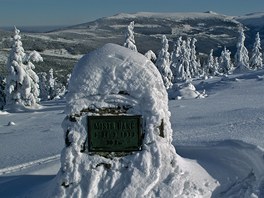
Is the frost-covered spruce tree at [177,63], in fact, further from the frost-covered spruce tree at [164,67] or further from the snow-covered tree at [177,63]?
the frost-covered spruce tree at [164,67]

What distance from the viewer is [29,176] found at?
8.11 meters

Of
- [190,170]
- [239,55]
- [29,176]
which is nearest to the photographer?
[190,170]

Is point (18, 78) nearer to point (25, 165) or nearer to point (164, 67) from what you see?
point (164, 67)

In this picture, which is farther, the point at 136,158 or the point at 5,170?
the point at 5,170

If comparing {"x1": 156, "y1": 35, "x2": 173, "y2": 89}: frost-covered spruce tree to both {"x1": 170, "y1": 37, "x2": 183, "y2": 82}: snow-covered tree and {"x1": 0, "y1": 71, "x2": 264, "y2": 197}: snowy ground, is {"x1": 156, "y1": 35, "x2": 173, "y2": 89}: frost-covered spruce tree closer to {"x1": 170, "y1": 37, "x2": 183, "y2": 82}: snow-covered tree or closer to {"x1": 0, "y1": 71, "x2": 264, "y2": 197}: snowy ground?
{"x1": 170, "y1": 37, "x2": 183, "y2": 82}: snow-covered tree

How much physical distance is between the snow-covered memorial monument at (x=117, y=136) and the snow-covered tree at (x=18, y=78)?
30267 millimetres

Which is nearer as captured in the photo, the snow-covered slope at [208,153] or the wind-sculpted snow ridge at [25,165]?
the snow-covered slope at [208,153]

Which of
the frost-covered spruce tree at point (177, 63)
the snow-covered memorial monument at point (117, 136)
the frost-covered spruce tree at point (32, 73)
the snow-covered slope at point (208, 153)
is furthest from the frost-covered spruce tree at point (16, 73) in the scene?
the snow-covered memorial monument at point (117, 136)

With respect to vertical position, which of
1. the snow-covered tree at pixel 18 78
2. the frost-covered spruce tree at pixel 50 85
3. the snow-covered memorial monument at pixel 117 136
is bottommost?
the frost-covered spruce tree at pixel 50 85

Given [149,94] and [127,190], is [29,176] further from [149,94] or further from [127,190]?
[149,94]

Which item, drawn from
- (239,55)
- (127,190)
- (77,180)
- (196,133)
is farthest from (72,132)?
(239,55)

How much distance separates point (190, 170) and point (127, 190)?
1212mm

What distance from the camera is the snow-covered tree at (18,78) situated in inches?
1410

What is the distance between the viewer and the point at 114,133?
6316 mm
